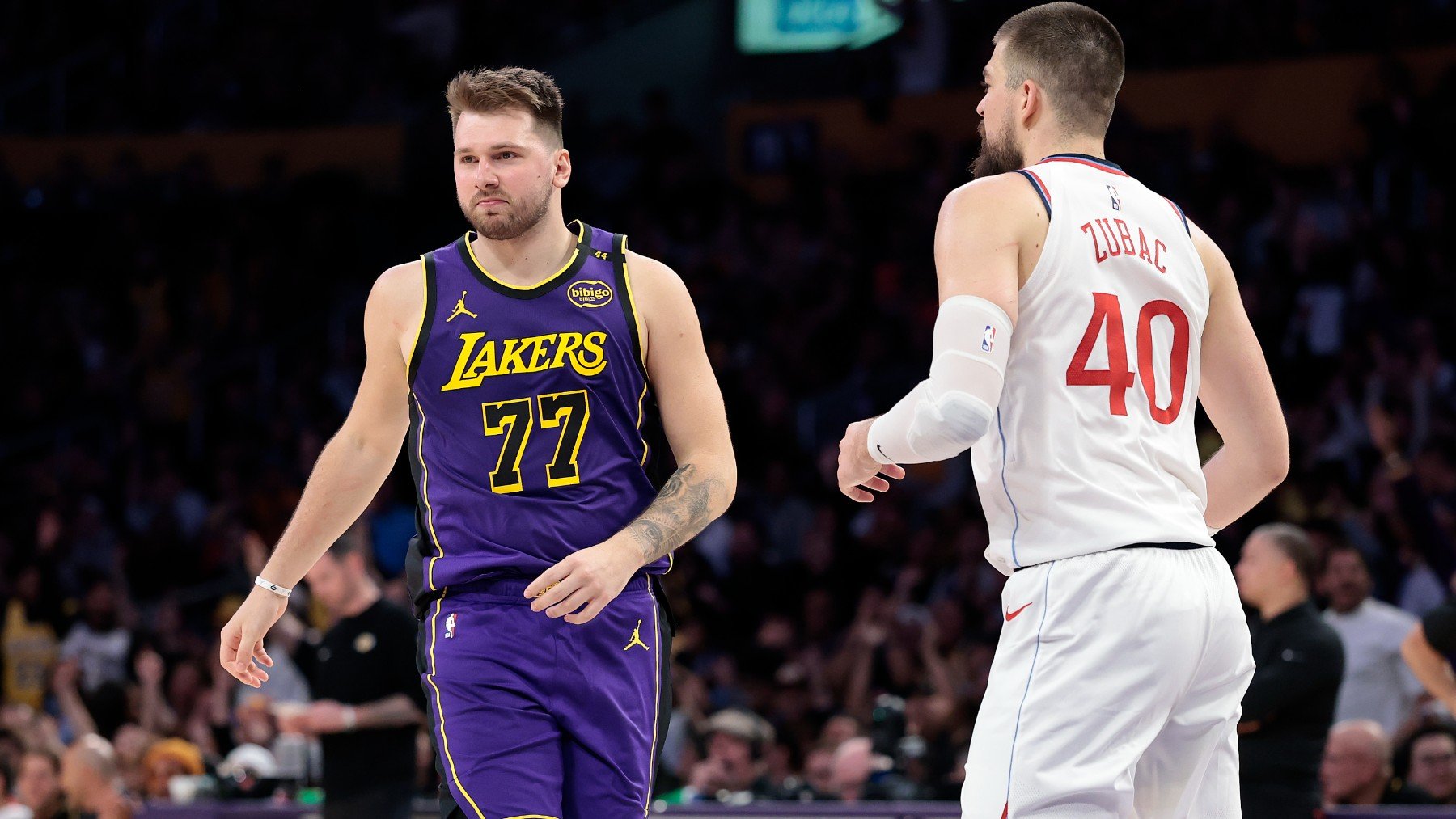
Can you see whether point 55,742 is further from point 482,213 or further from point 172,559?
point 482,213

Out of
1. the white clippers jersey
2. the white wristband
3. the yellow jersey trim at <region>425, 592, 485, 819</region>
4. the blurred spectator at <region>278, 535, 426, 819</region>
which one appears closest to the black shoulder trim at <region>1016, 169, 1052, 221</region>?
the white clippers jersey

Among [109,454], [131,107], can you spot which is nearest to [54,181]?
[131,107]

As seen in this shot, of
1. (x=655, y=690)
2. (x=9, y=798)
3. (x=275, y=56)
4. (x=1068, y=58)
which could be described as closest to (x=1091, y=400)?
(x=1068, y=58)

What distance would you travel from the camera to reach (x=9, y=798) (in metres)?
10.8

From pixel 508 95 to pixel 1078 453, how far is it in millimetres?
1761

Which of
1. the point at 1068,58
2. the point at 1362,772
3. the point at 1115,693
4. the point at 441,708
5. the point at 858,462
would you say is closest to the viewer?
the point at 1115,693

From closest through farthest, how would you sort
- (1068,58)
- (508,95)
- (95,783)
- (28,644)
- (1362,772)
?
(1068,58) → (508,95) → (1362,772) → (95,783) → (28,644)

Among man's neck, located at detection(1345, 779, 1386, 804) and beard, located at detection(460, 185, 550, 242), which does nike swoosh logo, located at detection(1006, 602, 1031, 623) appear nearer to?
A: beard, located at detection(460, 185, 550, 242)

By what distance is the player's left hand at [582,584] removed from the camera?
385 cm

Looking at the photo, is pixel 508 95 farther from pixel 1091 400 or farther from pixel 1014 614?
pixel 1014 614

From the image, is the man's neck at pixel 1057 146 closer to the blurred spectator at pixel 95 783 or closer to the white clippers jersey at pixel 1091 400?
the white clippers jersey at pixel 1091 400

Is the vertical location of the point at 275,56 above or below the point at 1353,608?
above

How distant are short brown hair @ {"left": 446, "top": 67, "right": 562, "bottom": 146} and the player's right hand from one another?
1324mm

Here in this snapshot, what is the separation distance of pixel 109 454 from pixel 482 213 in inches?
552
